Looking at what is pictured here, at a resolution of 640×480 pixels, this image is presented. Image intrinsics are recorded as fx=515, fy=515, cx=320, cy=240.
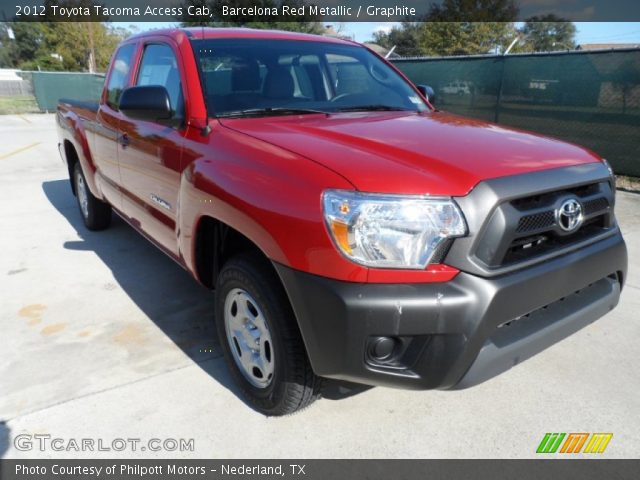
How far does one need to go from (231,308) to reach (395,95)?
1.86m

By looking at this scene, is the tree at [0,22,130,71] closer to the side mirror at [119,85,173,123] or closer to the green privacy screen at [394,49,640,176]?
the green privacy screen at [394,49,640,176]

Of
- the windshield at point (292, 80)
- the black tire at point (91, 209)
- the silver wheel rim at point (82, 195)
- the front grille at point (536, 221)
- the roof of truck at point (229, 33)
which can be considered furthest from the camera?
the silver wheel rim at point (82, 195)

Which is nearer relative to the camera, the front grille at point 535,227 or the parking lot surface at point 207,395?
the front grille at point 535,227

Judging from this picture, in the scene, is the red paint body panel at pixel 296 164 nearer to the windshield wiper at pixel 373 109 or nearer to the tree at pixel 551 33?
the windshield wiper at pixel 373 109

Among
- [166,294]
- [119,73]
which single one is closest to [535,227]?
[166,294]

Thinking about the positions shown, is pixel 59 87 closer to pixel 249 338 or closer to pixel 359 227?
pixel 249 338

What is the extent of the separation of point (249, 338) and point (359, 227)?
93cm

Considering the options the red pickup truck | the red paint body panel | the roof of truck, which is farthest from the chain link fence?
the red pickup truck

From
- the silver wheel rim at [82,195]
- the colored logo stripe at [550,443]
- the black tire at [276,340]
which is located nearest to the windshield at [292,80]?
the black tire at [276,340]

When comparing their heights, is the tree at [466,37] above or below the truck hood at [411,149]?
above

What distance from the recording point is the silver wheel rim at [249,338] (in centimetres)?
235

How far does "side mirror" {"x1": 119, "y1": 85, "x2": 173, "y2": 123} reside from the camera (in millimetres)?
2707

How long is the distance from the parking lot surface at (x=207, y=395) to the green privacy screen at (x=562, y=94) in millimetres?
4750

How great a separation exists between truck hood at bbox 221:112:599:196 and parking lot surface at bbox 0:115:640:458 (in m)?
1.19
